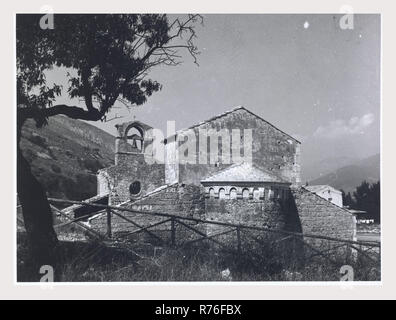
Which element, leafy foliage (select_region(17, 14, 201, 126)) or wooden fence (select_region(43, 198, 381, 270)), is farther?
wooden fence (select_region(43, 198, 381, 270))

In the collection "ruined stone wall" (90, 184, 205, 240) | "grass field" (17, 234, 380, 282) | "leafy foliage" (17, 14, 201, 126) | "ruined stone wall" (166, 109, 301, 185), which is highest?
"leafy foliage" (17, 14, 201, 126)

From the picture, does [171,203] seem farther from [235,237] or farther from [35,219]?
[35,219]

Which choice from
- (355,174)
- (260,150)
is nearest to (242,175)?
(260,150)

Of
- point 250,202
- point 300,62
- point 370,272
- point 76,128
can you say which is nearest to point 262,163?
point 250,202

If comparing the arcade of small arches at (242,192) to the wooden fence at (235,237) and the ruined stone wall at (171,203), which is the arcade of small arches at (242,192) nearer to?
the ruined stone wall at (171,203)

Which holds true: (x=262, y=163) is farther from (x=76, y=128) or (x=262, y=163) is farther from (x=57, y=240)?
(x=57, y=240)

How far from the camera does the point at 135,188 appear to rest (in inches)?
691

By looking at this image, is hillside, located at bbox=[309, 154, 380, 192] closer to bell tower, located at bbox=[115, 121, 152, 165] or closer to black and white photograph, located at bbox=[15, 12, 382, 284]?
black and white photograph, located at bbox=[15, 12, 382, 284]

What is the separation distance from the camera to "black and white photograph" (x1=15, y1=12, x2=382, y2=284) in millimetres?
8125

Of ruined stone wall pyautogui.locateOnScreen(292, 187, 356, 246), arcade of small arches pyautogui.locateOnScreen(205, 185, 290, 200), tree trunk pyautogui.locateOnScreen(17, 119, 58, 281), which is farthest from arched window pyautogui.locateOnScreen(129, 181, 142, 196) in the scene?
tree trunk pyautogui.locateOnScreen(17, 119, 58, 281)

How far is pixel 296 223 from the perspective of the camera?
41.8 feet
